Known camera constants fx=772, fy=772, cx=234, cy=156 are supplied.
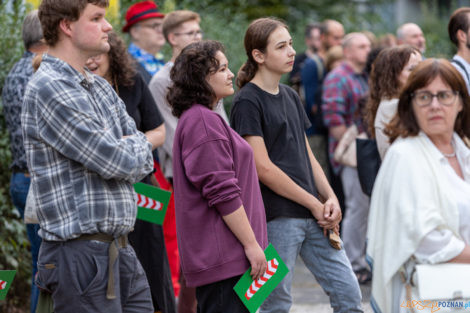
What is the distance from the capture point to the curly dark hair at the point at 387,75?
5758 mm

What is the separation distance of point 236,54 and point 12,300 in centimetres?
481

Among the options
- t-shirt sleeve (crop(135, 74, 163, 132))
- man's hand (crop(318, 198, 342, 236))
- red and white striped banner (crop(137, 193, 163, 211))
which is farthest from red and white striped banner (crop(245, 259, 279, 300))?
t-shirt sleeve (crop(135, 74, 163, 132))

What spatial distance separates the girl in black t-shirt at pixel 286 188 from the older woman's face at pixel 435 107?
48.7 inches

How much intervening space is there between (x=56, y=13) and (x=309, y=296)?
4.29 metres

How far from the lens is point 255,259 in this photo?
3.87 metres

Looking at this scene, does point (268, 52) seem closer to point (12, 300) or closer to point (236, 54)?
point (12, 300)

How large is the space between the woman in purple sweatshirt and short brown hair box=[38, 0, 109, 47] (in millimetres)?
707

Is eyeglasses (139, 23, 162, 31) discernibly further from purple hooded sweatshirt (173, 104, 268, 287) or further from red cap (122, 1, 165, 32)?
purple hooded sweatshirt (173, 104, 268, 287)

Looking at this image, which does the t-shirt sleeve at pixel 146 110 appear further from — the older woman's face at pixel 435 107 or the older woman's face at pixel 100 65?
the older woman's face at pixel 435 107

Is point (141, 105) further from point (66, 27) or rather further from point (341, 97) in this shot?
point (341, 97)

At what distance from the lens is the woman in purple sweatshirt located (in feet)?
12.6

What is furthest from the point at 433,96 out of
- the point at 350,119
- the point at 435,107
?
the point at 350,119

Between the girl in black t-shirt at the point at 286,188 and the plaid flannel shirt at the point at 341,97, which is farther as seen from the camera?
the plaid flannel shirt at the point at 341,97

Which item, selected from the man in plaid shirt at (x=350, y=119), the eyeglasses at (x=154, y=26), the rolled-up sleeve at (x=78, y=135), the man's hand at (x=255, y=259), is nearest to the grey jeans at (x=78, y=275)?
the rolled-up sleeve at (x=78, y=135)
